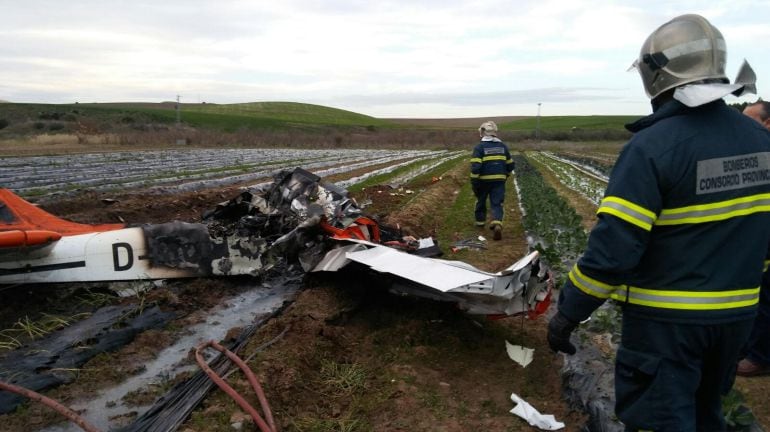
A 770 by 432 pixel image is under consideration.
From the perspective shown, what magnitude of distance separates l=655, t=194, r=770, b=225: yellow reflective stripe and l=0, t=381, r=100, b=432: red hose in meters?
3.15

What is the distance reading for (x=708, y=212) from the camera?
2068 mm

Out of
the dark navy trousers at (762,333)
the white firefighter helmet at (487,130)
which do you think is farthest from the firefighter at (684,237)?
the white firefighter helmet at (487,130)

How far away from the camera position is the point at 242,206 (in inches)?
310

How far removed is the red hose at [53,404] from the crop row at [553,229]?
16.9 ft

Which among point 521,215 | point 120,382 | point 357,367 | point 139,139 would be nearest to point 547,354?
point 357,367

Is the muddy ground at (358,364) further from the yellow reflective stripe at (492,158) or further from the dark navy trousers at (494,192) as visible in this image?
the yellow reflective stripe at (492,158)

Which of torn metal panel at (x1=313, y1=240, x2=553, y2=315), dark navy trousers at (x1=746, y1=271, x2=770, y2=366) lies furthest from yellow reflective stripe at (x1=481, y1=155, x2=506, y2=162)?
dark navy trousers at (x1=746, y1=271, x2=770, y2=366)

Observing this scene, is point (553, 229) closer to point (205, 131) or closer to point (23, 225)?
point (23, 225)

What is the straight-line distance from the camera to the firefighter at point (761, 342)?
12.2 ft

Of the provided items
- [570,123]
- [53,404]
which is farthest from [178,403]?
[570,123]

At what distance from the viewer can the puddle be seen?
12.1ft

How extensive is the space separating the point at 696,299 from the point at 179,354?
3991 millimetres

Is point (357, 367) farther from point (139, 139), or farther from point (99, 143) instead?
point (139, 139)

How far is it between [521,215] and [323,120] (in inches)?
3002
